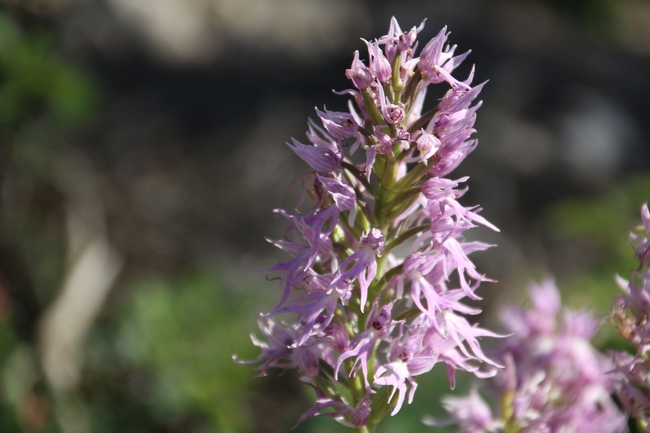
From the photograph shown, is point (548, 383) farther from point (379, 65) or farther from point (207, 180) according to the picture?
point (207, 180)

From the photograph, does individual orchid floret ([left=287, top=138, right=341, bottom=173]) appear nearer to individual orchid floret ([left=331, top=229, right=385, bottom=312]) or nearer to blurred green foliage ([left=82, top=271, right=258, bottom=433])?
individual orchid floret ([left=331, top=229, right=385, bottom=312])

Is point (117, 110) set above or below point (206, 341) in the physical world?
above

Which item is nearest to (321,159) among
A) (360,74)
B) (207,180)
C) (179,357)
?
(360,74)

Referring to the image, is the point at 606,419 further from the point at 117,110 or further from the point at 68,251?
the point at 117,110

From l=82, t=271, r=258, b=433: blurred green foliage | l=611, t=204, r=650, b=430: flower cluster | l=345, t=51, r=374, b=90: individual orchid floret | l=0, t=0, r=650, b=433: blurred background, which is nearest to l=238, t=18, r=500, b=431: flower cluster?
l=345, t=51, r=374, b=90: individual orchid floret

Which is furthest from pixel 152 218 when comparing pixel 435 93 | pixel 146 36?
pixel 435 93

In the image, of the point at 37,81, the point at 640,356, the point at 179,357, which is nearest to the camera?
the point at 640,356

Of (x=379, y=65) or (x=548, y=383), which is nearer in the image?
(x=379, y=65)
